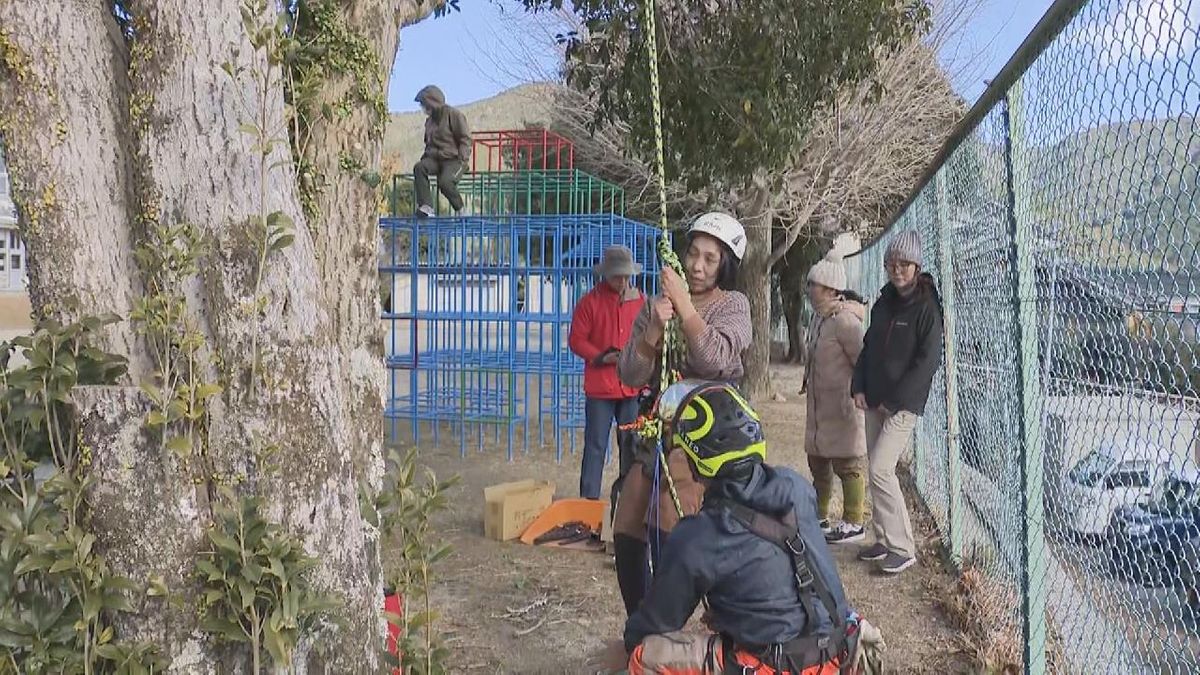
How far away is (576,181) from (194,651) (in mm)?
7883

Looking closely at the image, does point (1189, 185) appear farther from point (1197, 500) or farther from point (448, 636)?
point (448, 636)

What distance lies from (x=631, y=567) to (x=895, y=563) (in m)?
2.12

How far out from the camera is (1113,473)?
2.73m

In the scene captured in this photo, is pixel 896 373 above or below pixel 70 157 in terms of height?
below

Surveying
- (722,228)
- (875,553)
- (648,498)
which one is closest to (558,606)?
(648,498)

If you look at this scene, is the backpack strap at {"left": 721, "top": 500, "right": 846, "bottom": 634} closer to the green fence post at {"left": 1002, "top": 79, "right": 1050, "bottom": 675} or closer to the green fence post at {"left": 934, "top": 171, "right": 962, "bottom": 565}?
the green fence post at {"left": 1002, "top": 79, "right": 1050, "bottom": 675}

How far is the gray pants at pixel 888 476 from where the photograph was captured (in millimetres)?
4765

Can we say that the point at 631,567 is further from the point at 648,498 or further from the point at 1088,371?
the point at 1088,371

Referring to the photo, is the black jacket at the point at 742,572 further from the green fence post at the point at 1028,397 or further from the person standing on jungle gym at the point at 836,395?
the person standing on jungle gym at the point at 836,395

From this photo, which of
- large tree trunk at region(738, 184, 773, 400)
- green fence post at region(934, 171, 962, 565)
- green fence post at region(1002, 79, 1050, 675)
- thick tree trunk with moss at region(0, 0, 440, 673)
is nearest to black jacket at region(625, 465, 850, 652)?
thick tree trunk with moss at region(0, 0, 440, 673)

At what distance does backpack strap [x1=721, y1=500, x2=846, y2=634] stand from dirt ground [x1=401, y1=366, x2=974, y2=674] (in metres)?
1.72

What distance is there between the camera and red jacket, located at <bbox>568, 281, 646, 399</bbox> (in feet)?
20.6

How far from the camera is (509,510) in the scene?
574 cm

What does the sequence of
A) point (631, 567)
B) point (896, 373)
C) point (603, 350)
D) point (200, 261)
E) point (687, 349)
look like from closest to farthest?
1. point (200, 261)
2. point (687, 349)
3. point (631, 567)
4. point (896, 373)
5. point (603, 350)
